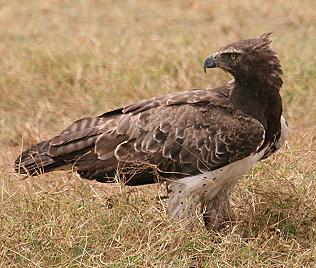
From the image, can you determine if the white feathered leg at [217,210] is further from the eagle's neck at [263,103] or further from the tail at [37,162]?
the tail at [37,162]

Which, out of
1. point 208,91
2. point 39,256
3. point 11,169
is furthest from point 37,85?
point 39,256

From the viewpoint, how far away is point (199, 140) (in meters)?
7.27

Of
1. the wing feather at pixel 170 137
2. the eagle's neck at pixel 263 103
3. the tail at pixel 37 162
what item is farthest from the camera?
the tail at pixel 37 162

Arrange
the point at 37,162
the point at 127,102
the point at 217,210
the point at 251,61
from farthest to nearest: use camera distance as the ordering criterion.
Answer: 1. the point at 127,102
2. the point at 37,162
3. the point at 217,210
4. the point at 251,61

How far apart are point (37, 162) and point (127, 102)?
293 cm

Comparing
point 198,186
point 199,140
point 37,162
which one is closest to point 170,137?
point 199,140

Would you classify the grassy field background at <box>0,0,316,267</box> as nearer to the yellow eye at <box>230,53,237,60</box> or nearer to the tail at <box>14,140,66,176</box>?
the tail at <box>14,140,66,176</box>

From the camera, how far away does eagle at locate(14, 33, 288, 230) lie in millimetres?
7195

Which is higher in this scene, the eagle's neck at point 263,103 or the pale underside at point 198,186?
the eagle's neck at point 263,103

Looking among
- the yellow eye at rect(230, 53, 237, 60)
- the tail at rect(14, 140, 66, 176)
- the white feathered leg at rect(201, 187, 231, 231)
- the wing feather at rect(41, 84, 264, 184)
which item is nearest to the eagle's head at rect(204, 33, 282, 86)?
the yellow eye at rect(230, 53, 237, 60)

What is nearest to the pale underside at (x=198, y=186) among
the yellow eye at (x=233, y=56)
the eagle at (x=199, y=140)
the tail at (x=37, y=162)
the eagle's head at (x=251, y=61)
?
the eagle at (x=199, y=140)

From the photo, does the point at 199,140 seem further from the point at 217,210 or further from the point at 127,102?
the point at 127,102

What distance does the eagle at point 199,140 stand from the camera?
23.6ft

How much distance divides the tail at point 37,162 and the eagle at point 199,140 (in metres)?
0.02
